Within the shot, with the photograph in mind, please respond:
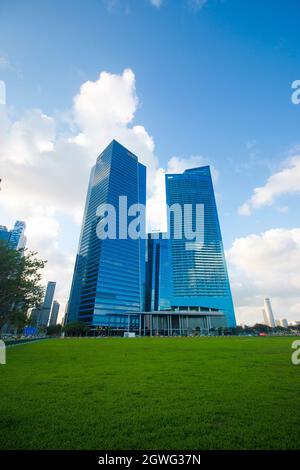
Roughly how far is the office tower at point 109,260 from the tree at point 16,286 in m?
107

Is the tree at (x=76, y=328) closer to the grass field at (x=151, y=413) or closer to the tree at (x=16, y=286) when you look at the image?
the tree at (x=16, y=286)

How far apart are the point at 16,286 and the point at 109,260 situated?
117 meters

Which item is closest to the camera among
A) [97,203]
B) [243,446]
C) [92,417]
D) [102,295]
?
[243,446]

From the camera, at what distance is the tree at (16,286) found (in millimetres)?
32938

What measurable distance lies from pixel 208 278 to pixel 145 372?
188300 mm

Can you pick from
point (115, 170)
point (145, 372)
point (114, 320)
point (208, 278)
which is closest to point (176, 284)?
point (208, 278)

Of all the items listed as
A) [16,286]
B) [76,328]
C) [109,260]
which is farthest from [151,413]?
[109,260]

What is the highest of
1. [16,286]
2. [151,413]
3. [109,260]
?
[109,260]

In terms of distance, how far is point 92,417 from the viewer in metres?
6.33

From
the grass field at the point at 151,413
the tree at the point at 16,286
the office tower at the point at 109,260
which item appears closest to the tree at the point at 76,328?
the office tower at the point at 109,260

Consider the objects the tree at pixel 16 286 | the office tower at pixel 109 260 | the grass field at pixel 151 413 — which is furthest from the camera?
the office tower at pixel 109 260

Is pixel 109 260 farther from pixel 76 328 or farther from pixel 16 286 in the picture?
pixel 16 286

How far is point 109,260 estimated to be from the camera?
15075cm

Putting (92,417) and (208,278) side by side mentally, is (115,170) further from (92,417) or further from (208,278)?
(92,417)
